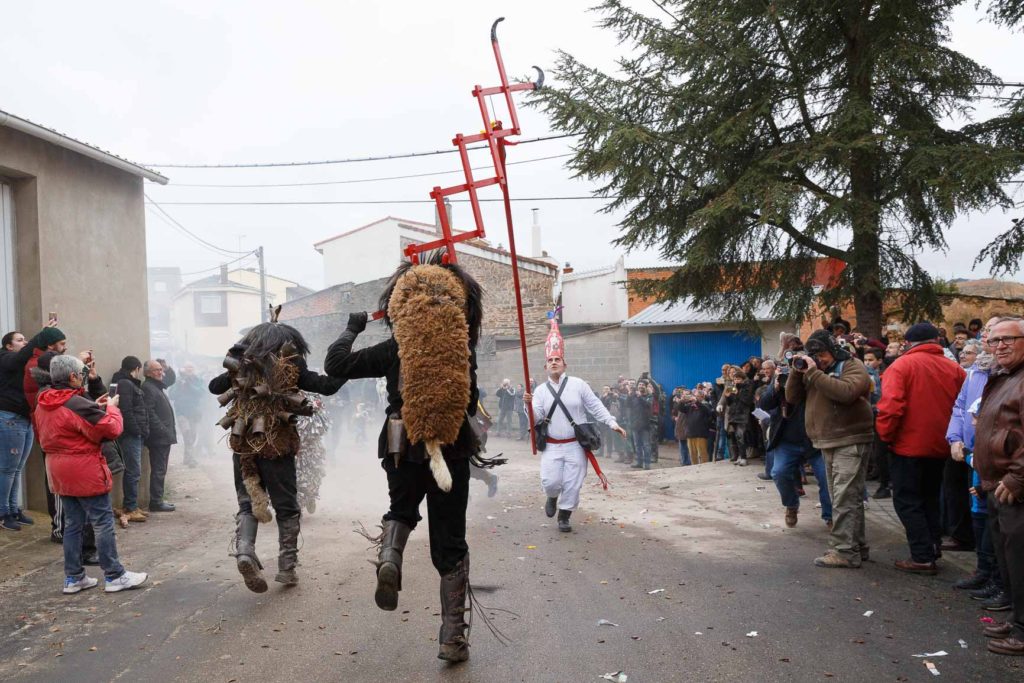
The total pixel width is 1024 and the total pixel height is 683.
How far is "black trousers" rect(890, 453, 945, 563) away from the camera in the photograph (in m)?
6.19

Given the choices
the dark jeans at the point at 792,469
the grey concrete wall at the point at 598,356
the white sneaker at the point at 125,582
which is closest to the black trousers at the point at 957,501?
the dark jeans at the point at 792,469

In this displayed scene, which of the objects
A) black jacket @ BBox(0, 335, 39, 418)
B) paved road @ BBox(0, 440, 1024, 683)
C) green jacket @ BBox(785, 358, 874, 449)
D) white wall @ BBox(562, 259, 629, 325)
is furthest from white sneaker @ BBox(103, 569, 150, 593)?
white wall @ BBox(562, 259, 629, 325)

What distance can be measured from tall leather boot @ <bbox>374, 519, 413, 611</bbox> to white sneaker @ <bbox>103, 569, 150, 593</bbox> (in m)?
2.80

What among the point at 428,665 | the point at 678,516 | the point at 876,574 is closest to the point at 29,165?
the point at 428,665

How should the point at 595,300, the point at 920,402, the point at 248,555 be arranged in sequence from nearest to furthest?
the point at 248,555, the point at 920,402, the point at 595,300

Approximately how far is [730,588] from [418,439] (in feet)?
9.38

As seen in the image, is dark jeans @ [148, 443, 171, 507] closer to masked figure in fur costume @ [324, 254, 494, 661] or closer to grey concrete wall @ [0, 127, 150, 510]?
grey concrete wall @ [0, 127, 150, 510]

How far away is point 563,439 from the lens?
8.51 m

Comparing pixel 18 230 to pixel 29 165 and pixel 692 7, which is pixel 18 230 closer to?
pixel 29 165

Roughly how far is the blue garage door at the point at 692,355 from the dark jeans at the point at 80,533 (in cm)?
1847

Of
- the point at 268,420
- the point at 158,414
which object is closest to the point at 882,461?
the point at 268,420

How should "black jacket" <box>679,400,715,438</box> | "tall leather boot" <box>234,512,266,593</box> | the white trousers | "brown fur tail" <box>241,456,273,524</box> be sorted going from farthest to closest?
"black jacket" <box>679,400,715,438</box>, the white trousers, "brown fur tail" <box>241,456,273,524</box>, "tall leather boot" <box>234,512,266,593</box>

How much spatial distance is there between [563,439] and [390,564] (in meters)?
4.35

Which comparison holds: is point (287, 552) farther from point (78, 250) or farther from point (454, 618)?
point (78, 250)
